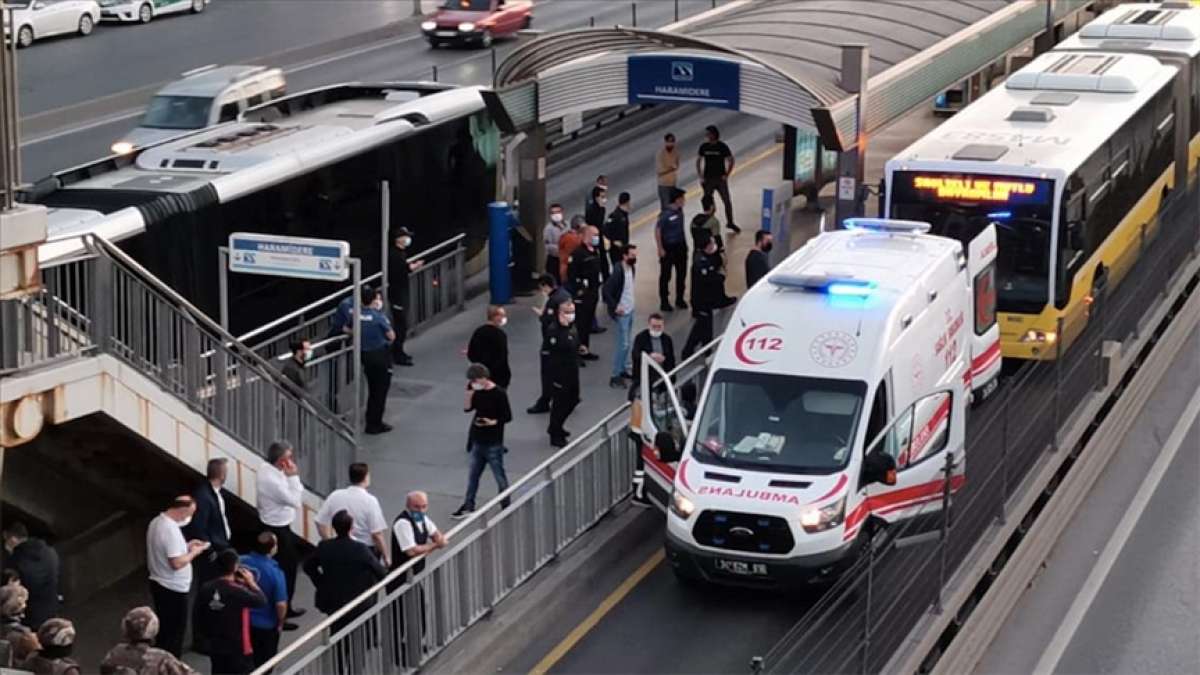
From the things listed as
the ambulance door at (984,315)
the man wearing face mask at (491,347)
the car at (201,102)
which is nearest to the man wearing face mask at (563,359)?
the man wearing face mask at (491,347)

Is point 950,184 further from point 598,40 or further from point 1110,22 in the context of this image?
point 1110,22

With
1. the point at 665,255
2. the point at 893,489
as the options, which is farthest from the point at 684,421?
the point at 665,255

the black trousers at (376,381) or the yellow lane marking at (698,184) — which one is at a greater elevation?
the black trousers at (376,381)

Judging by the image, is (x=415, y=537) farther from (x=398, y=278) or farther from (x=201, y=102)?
(x=201, y=102)

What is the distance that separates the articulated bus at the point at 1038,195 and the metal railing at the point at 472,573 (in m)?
5.11

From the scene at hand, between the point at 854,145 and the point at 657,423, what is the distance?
30.3ft

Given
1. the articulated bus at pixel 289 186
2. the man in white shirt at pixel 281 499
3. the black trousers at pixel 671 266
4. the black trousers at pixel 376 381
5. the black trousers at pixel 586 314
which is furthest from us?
the black trousers at pixel 671 266

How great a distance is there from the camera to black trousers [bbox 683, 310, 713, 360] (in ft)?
76.1

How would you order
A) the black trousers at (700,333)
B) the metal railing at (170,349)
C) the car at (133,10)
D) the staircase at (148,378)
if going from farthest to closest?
the car at (133,10), the black trousers at (700,333), the metal railing at (170,349), the staircase at (148,378)

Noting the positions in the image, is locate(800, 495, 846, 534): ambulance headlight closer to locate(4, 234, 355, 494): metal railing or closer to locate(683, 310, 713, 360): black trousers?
locate(4, 234, 355, 494): metal railing

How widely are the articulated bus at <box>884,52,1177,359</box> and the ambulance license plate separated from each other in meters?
5.35

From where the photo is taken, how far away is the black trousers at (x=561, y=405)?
20984 mm

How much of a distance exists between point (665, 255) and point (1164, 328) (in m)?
6.58

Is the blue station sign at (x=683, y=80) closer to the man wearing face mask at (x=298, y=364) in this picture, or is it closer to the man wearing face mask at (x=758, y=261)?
the man wearing face mask at (x=758, y=261)
